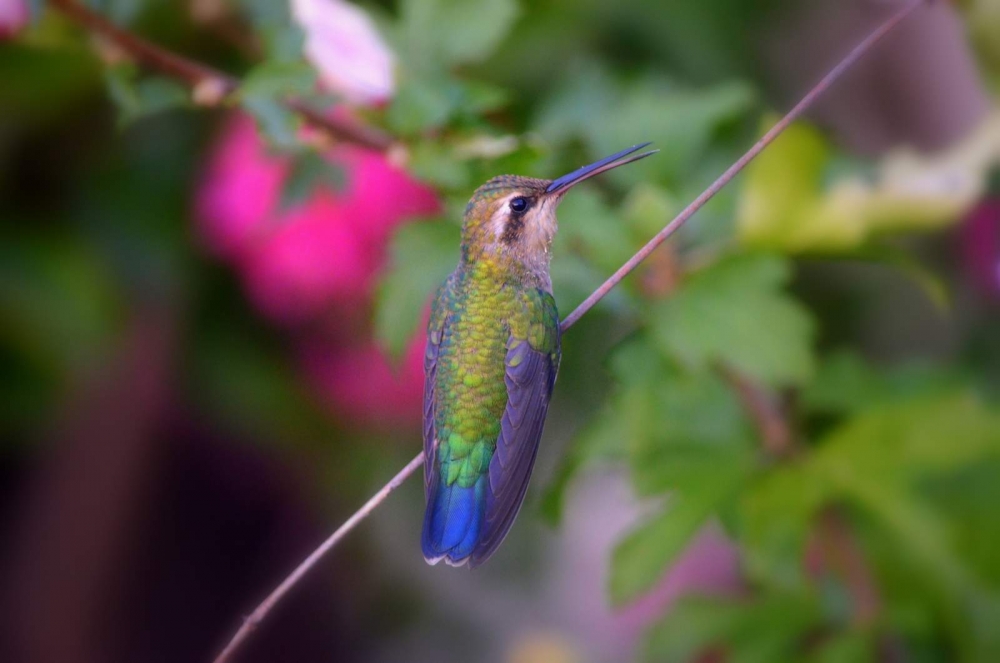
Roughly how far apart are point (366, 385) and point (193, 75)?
500 millimetres

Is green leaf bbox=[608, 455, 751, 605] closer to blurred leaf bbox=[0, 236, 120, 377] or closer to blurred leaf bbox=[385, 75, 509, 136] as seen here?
blurred leaf bbox=[385, 75, 509, 136]

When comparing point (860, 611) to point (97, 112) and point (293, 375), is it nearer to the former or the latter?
point (293, 375)

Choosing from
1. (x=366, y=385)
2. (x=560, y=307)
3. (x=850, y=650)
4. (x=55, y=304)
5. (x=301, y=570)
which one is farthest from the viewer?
(x=55, y=304)

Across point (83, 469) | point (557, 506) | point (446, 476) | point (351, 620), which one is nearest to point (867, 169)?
point (557, 506)

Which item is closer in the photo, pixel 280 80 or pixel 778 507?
pixel 280 80

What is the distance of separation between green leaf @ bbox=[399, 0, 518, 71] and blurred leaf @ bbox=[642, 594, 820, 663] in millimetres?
603

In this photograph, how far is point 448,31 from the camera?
0.79 meters

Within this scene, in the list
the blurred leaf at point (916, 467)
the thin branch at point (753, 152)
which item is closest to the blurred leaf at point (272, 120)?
the thin branch at point (753, 152)

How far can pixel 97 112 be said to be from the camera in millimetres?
1341

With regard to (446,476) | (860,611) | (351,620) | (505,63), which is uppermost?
(505,63)

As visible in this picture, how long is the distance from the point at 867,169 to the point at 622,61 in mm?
398

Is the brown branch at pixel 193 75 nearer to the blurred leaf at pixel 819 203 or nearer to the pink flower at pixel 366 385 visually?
the blurred leaf at pixel 819 203

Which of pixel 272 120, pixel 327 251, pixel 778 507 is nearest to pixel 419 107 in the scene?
pixel 272 120

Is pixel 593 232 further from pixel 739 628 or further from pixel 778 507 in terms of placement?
pixel 739 628
